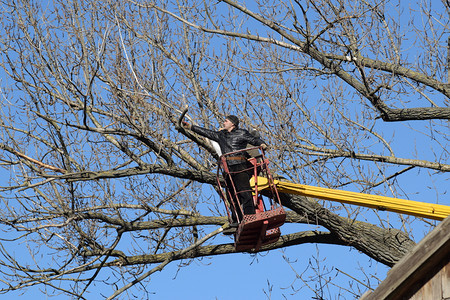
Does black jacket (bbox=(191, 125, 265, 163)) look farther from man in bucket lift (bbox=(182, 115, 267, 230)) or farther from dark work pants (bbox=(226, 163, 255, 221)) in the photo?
dark work pants (bbox=(226, 163, 255, 221))

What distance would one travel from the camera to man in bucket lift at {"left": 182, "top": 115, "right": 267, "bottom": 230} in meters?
9.61

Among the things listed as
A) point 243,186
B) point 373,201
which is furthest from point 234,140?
point 373,201

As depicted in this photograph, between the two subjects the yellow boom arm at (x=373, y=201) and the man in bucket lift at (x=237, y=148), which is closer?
the man in bucket lift at (x=237, y=148)

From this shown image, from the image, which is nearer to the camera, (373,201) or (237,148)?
(237,148)

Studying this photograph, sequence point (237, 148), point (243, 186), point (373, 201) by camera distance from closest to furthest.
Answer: point (243, 186) → point (237, 148) → point (373, 201)

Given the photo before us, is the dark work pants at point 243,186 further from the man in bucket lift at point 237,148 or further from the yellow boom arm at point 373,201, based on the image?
the yellow boom arm at point 373,201

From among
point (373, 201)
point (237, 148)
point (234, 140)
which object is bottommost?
point (373, 201)

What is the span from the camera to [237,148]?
9.80 m

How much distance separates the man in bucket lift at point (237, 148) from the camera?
378 inches

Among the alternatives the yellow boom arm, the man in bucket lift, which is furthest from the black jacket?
the yellow boom arm

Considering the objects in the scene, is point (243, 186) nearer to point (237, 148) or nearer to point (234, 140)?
point (237, 148)

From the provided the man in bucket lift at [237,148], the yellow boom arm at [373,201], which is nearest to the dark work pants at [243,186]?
the man in bucket lift at [237,148]

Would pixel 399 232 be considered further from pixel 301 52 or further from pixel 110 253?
pixel 110 253

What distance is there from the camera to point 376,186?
1205 cm
